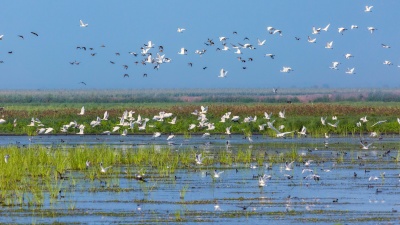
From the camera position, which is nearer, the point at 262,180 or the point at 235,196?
the point at 235,196

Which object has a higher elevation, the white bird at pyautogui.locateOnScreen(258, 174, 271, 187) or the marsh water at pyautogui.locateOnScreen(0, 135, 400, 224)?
the white bird at pyautogui.locateOnScreen(258, 174, 271, 187)

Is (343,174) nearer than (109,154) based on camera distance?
Yes

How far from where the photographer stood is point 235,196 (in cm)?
2130

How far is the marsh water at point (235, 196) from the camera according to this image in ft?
59.9

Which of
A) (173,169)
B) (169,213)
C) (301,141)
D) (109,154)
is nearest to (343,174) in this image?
(173,169)

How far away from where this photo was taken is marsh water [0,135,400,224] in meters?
18.3

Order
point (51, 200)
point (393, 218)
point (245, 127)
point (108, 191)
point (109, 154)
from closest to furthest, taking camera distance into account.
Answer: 1. point (393, 218)
2. point (51, 200)
3. point (108, 191)
4. point (109, 154)
5. point (245, 127)

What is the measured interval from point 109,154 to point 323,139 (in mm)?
16778

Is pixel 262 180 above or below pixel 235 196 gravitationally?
above

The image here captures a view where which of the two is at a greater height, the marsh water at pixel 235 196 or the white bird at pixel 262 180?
the white bird at pixel 262 180

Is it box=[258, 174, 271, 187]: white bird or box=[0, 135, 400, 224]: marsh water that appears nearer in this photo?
box=[0, 135, 400, 224]: marsh water

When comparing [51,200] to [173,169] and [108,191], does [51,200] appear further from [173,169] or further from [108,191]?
[173,169]

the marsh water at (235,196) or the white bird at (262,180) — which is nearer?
the marsh water at (235,196)

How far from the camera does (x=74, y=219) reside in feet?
59.7
